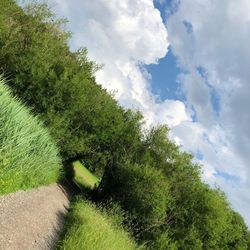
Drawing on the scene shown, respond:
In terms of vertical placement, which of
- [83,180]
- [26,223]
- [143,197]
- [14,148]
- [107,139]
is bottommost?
[83,180]

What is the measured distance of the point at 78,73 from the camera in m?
36.7

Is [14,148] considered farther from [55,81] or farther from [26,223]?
[55,81]

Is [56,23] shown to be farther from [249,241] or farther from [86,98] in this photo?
[249,241]

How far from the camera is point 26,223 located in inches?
604

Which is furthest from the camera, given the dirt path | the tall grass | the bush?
the bush

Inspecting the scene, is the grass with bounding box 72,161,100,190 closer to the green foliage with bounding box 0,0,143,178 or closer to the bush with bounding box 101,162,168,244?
the green foliage with bounding box 0,0,143,178

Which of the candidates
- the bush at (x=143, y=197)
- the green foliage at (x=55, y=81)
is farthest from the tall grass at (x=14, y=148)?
the bush at (x=143, y=197)

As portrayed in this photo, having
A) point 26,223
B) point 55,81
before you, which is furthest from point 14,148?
point 55,81

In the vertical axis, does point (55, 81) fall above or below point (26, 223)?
above

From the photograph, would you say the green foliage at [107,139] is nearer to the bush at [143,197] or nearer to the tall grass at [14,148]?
the bush at [143,197]

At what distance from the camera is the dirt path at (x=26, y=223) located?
42.8 feet

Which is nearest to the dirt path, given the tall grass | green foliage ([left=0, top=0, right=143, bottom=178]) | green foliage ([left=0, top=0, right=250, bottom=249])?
the tall grass

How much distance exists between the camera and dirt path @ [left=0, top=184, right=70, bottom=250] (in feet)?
42.8

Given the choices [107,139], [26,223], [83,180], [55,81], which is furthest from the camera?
[83,180]
